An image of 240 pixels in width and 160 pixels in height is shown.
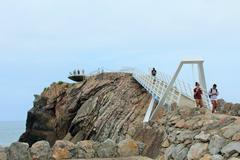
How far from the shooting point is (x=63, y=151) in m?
9.92

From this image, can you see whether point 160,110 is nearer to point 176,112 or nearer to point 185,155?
point 176,112

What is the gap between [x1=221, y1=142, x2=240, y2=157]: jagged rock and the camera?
924 cm

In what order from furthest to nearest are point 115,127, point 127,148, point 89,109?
point 89,109 < point 115,127 < point 127,148

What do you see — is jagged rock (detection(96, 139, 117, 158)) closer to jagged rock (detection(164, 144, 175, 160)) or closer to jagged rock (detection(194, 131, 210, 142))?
jagged rock (detection(164, 144, 175, 160))

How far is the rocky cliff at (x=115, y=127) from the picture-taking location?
995 cm

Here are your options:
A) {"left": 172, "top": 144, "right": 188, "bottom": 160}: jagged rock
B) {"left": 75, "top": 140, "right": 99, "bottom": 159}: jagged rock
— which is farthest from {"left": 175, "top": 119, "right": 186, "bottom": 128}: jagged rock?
{"left": 75, "top": 140, "right": 99, "bottom": 159}: jagged rock

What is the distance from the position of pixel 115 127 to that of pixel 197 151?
1848 cm

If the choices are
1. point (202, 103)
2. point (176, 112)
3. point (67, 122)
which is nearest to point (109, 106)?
point (67, 122)

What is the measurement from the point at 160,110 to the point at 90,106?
14065 millimetres

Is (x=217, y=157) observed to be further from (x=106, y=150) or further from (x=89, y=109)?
(x=89, y=109)

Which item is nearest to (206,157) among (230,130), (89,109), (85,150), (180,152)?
(230,130)

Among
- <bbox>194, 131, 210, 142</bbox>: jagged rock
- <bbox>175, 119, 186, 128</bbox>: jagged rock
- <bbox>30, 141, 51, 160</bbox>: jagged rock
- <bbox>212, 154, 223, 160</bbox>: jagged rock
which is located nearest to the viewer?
<bbox>212, 154, 223, 160</bbox>: jagged rock

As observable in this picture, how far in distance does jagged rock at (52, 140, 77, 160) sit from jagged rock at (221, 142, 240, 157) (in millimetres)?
3268

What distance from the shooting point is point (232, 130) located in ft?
33.4
